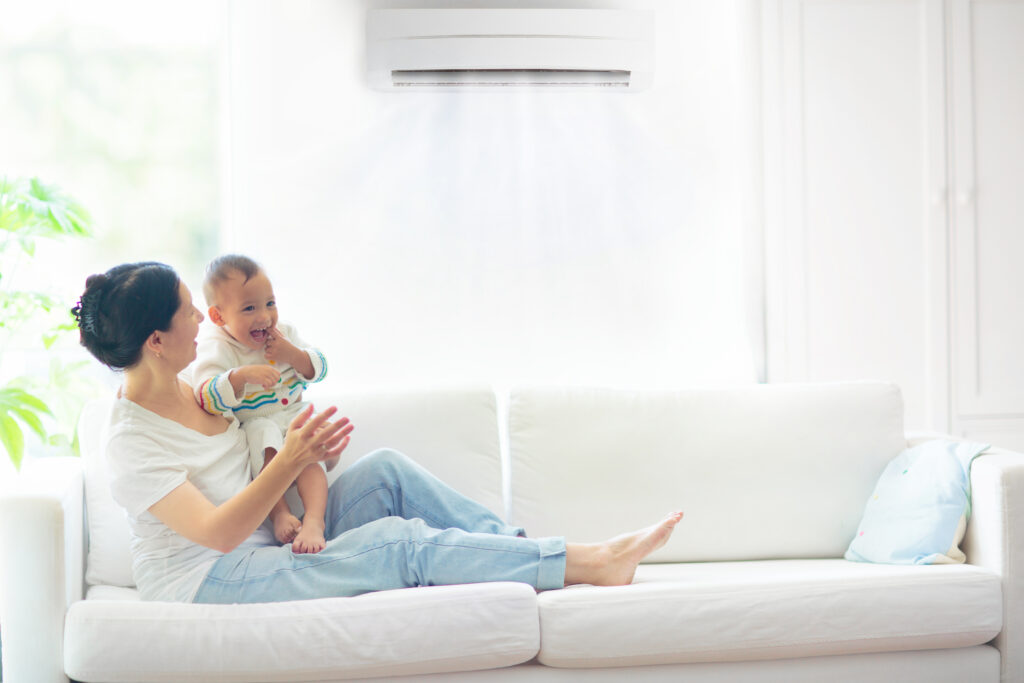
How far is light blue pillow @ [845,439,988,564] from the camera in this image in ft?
6.53

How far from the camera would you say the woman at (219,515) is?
1.70 meters

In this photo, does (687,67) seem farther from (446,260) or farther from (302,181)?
(302,181)

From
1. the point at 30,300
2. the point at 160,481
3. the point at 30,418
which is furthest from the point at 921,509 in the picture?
the point at 30,300

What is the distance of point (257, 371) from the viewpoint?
195cm

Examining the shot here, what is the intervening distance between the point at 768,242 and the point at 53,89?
7.58 feet

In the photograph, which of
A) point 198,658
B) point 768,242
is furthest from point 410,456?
point 768,242

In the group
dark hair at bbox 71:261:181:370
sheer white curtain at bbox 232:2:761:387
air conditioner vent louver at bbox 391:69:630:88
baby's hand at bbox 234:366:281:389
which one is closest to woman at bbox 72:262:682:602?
dark hair at bbox 71:261:181:370

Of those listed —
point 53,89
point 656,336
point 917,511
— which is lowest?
point 917,511

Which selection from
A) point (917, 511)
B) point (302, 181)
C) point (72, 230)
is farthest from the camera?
point (302, 181)

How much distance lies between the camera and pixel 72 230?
8.02 ft

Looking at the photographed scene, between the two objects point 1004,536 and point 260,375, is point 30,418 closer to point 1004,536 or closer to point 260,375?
point 260,375

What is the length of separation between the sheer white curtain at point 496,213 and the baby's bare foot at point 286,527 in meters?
0.86

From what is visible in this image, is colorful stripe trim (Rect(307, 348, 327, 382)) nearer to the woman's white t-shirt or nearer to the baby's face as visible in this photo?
the baby's face

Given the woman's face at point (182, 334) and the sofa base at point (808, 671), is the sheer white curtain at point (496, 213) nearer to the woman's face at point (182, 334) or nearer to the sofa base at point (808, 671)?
the woman's face at point (182, 334)
